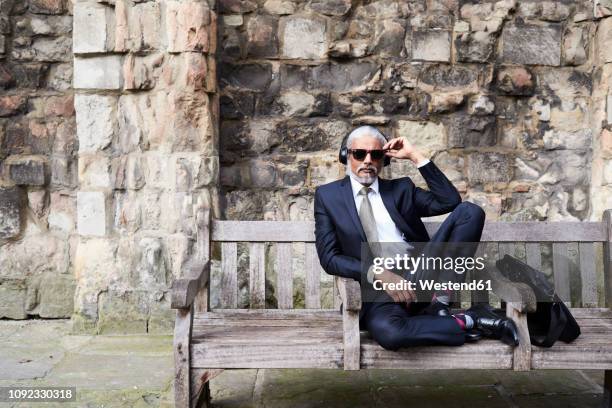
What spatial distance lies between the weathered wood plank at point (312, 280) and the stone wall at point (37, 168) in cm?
206

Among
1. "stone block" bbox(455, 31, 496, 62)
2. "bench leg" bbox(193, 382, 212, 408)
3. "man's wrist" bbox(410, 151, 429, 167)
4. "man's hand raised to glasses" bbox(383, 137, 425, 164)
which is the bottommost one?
"bench leg" bbox(193, 382, 212, 408)

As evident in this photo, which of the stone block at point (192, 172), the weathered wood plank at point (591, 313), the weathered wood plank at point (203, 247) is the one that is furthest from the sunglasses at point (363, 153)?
the stone block at point (192, 172)

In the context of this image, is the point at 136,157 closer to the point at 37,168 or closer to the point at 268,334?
the point at 37,168

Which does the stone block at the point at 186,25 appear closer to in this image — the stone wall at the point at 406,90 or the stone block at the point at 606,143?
the stone wall at the point at 406,90

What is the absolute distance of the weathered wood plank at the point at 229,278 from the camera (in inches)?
128

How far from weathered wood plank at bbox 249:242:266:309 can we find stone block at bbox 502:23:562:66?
2258mm

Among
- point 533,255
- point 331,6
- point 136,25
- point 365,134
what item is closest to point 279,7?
point 331,6

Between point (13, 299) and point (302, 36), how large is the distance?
2692 millimetres

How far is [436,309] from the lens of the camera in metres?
2.77

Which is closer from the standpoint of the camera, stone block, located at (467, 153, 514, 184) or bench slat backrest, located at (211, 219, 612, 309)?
bench slat backrest, located at (211, 219, 612, 309)

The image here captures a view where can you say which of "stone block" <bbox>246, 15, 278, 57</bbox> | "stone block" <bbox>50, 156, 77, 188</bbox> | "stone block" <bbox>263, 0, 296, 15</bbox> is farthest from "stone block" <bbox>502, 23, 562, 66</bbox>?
"stone block" <bbox>50, 156, 77, 188</bbox>

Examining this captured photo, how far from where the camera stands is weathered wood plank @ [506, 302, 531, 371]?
8.32 ft

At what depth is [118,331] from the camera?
13.5 feet

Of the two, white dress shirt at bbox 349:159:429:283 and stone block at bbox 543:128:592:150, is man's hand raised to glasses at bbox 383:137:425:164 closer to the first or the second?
white dress shirt at bbox 349:159:429:283
